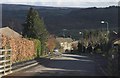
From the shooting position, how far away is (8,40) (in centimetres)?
3397

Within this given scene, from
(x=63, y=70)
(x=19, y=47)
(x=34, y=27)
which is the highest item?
(x=34, y=27)

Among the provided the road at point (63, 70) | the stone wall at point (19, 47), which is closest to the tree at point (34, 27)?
the stone wall at point (19, 47)

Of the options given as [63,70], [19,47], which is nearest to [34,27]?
[19,47]

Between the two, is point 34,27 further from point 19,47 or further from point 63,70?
point 63,70

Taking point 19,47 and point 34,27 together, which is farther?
point 34,27

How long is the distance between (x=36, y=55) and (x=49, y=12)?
352ft

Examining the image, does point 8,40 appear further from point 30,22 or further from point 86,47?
point 86,47

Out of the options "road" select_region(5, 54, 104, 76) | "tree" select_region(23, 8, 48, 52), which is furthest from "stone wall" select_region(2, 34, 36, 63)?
"tree" select_region(23, 8, 48, 52)

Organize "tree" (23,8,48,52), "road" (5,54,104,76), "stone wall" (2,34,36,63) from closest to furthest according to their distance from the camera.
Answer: "road" (5,54,104,76) < "stone wall" (2,34,36,63) < "tree" (23,8,48,52)

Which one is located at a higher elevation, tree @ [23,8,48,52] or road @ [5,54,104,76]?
tree @ [23,8,48,52]

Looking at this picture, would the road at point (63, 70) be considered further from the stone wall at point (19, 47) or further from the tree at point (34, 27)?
the tree at point (34, 27)

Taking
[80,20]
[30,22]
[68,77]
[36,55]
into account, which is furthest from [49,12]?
[68,77]

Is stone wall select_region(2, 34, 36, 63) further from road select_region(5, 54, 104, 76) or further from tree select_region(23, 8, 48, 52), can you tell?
tree select_region(23, 8, 48, 52)

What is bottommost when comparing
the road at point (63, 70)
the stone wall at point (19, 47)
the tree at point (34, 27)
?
the road at point (63, 70)
